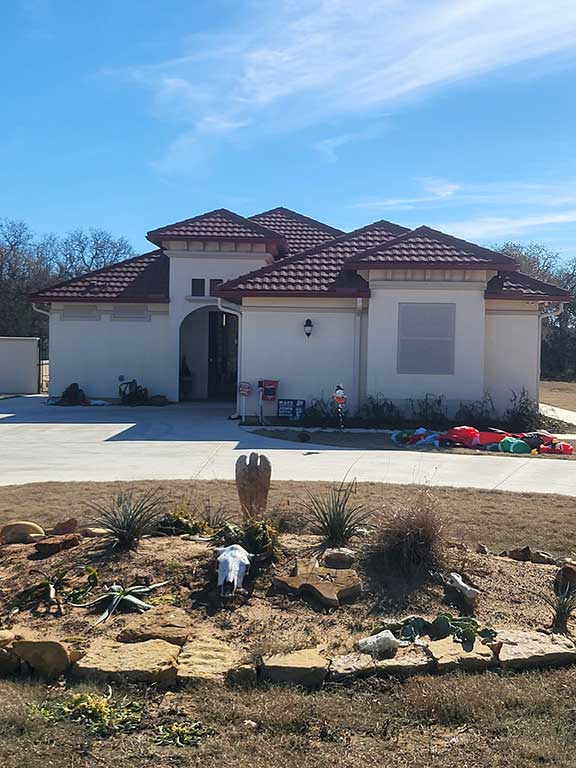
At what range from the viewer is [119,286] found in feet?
80.1

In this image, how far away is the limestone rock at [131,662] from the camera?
4641mm

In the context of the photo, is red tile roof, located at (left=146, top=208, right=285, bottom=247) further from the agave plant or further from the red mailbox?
the agave plant

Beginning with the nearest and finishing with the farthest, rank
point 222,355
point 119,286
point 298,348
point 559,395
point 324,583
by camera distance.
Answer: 1. point 324,583
2. point 298,348
3. point 119,286
4. point 222,355
5. point 559,395

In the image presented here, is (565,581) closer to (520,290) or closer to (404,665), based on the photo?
(404,665)

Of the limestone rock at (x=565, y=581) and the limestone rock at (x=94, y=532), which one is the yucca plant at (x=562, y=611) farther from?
the limestone rock at (x=94, y=532)

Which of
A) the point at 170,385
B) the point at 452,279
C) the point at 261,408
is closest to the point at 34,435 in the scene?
the point at 261,408

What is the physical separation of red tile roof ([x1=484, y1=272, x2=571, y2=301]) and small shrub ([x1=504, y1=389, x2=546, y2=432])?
2.28 metres

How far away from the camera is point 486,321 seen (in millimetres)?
19859

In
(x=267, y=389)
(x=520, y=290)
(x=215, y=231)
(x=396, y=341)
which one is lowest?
(x=267, y=389)

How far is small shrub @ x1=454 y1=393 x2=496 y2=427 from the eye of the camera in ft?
61.3

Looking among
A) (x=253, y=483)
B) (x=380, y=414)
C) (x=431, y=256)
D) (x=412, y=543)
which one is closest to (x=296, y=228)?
(x=431, y=256)

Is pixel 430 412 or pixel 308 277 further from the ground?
pixel 308 277

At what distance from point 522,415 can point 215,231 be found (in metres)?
9.70

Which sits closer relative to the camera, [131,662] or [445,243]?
[131,662]
